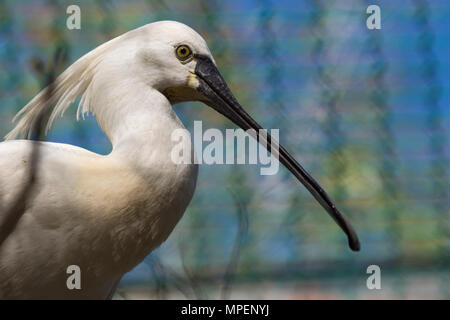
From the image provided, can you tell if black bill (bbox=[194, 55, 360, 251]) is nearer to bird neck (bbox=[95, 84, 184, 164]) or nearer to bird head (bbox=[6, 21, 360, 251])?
bird head (bbox=[6, 21, 360, 251])

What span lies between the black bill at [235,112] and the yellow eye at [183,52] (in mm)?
26

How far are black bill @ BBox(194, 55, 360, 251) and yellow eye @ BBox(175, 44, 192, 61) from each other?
3 centimetres

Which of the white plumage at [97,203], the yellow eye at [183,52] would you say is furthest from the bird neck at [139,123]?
the yellow eye at [183,52]

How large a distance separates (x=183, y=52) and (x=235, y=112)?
247mm

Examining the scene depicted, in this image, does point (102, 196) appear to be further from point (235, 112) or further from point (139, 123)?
point (235, 112)

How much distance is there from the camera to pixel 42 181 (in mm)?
1824

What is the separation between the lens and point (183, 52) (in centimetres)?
204

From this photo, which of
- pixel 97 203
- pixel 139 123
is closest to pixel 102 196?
pixel 97 203

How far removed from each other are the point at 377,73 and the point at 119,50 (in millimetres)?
Result: 2034

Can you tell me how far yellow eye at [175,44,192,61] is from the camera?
6.68ft

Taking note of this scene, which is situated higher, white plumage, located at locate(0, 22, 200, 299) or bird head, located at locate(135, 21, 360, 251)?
bird head, located at locate(135, 21, 360, 251)

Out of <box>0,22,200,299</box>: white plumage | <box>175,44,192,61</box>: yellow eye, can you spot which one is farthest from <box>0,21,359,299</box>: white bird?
<box>175,44,192,61</box>: yellow eye
